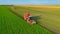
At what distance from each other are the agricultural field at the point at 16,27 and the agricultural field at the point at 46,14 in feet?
0.37

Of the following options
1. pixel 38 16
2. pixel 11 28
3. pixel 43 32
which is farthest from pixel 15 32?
pixel 38 16

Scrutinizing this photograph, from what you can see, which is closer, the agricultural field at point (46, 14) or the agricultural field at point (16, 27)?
the agricultural field at point (16, 27)

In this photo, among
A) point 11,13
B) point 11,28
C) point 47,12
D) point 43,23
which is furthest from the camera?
point 11,13

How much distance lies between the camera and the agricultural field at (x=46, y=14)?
231cm

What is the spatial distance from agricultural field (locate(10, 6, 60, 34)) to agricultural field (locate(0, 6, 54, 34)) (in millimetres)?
114

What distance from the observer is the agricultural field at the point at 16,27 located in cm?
213

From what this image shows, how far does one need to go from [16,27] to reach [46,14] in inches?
21.9

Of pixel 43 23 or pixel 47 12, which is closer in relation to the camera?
pixel 43 23

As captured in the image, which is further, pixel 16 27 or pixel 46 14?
pixel 46 14

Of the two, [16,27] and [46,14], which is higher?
[46,14]

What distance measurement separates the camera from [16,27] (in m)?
2.26

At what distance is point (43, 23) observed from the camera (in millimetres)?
2389

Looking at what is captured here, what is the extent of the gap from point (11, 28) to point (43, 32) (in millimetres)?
445

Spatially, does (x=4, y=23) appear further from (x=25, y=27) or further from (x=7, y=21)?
(x=25, y=27)
